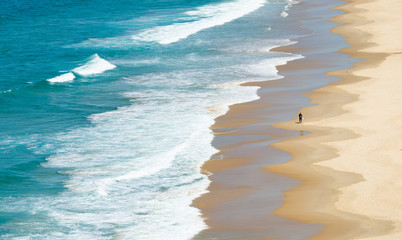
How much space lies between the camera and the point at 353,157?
2305cm

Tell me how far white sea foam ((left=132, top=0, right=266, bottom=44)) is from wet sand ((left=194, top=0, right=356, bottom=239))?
1385 cm

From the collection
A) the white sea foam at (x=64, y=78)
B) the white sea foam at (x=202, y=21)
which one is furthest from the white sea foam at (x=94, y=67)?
the white sea foam at (x=202, y=21)

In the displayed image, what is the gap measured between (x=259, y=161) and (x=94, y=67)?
19.8m

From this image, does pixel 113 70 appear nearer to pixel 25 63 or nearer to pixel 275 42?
pixel 25 63

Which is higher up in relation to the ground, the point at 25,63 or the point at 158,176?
the point at 25,63

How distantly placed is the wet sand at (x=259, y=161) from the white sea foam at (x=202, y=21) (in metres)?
13.9

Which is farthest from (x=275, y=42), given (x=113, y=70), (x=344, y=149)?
(x=344, y=149)

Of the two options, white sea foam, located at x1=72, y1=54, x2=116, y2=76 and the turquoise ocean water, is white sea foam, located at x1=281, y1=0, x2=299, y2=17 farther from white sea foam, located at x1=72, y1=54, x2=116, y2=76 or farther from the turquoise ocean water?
white sea foam, located at x1=72, y1=54, x2=116, y2=76

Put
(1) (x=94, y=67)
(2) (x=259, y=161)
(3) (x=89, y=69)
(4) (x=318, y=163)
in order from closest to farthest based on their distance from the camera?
(4) (x=318, y=163) → (2) (x=259, y=161) → (3) (x=89, y=69) → (1) (x=94, y=67)

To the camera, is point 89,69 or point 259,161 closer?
point 259,161

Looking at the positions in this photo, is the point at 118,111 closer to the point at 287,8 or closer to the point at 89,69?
the point at 89,69

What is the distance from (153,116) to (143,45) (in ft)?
63.3

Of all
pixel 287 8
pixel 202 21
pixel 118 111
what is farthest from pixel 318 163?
pixel 287 8

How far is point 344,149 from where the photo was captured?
24.0 meters
